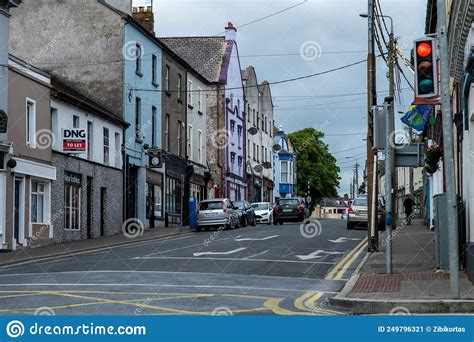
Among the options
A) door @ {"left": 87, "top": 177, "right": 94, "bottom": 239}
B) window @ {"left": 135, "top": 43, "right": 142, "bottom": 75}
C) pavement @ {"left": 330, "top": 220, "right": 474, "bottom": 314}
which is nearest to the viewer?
pavement @ {"left": 330, "top": 220, "right": 474, "bottom": 314}

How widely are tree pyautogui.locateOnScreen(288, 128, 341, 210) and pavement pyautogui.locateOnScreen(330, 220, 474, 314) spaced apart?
86.1 m

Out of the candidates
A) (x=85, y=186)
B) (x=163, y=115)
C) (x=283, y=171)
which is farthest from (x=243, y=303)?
(x=283, y=171)

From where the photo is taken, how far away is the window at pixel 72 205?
1286 inches

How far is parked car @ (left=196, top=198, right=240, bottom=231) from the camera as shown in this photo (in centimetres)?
3938

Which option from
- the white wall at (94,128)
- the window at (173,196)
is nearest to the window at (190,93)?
the window at (173,196)

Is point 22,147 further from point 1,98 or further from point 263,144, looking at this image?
point 263,144

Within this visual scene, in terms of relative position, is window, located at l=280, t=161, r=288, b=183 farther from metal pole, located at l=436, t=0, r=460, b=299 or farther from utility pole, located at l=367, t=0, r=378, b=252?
metal pole, located at l=436, t=0, r=460, b=299

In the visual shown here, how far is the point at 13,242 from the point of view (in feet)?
89.8

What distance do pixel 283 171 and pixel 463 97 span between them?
75.0 meters

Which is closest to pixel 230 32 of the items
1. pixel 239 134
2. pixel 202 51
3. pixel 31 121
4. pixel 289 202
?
pixel 202 51

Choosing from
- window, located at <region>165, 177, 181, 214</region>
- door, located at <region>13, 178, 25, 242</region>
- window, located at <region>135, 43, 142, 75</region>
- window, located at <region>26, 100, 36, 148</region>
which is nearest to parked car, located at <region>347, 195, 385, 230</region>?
window, located at <region>165, 177, 181, 214</region>

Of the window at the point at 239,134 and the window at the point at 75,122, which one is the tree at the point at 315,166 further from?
the window at the point at 75,122

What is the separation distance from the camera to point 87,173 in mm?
34719

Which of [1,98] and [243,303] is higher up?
[1,98]
